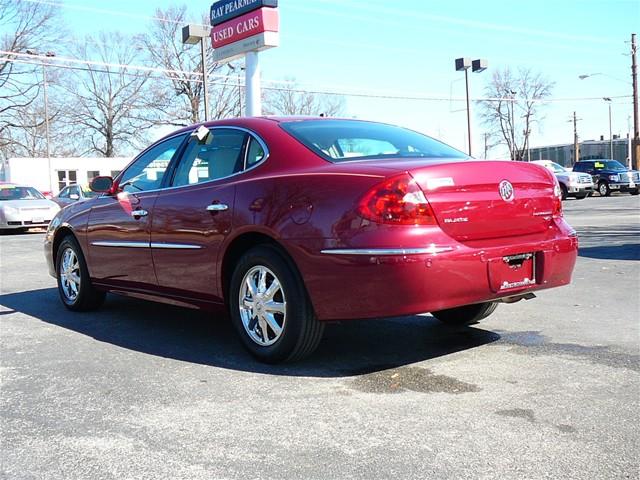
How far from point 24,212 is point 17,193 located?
1.99 metres

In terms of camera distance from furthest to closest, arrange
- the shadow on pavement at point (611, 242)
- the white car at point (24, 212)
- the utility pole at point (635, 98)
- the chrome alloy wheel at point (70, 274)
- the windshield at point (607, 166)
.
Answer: the utility pole at point (635, 98) → the windshield at point (607, 166) → the white car at point (24, 212) → the shadow on pavement at point (611, 242) → the chrome alloy wheel at point (70, 274)

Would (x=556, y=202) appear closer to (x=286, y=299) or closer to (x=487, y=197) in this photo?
(x=487, y=197)

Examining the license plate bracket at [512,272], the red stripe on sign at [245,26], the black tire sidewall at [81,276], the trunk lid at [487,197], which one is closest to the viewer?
the trunk lid at [487,197]

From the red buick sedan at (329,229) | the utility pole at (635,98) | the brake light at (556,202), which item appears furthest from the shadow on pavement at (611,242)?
the utility pole at (635,98)

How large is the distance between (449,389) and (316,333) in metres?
0.87

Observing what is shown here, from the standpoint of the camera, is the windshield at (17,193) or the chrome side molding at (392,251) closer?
the chrome side molding at (392,251)

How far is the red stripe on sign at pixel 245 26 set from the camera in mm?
21766

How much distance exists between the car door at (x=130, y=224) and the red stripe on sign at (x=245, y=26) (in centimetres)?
1704

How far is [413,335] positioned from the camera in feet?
16.7

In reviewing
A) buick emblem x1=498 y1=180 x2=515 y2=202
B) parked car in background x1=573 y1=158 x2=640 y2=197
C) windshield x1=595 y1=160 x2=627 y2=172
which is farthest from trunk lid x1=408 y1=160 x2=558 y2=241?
windshield x1=595 y1=160 x2=627 y2=172

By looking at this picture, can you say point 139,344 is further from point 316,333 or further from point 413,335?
point 413,335

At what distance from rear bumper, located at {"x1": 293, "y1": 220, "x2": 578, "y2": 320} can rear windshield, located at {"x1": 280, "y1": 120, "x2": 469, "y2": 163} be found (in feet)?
2.48

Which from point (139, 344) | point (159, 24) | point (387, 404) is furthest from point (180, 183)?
point (159, 24)

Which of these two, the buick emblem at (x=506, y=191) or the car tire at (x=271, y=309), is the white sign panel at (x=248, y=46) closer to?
the car tire at (x=271, y=309)
